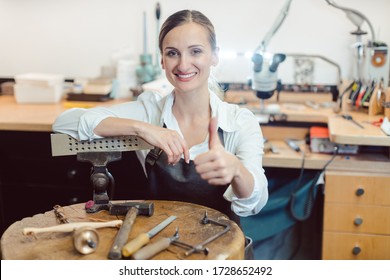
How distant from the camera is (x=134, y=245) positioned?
1107 millimetres

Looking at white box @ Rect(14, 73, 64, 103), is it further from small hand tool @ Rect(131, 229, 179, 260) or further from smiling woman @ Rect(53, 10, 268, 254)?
small hand tool @ Rect(131, 229, 179, 260)

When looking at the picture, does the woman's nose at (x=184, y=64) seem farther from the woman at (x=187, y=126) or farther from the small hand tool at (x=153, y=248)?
the small hand tool at (x=153, y=248)

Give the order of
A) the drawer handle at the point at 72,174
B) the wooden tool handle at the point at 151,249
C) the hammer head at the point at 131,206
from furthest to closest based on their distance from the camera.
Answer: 1. the drawer handle at the point at 72,174
2. the hammer head at the point at 131,206
3. the wooden tool handle at the point at 151,249

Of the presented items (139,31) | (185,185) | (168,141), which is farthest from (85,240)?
(139,31)

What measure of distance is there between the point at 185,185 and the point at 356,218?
86 cm

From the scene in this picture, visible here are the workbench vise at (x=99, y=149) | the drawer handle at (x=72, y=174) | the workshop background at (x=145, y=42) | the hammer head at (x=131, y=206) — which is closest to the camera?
the hammer head at (x=131, y=206)

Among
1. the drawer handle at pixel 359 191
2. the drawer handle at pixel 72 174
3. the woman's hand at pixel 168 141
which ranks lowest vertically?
the drawer handle at pixel 72 174

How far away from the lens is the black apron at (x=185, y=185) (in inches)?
61.6

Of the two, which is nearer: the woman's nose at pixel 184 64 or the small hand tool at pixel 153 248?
the small hand tool at pixel 153 248

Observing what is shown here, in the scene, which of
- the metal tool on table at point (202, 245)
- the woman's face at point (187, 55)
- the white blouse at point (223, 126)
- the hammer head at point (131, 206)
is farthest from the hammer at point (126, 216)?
the woman's face at point (187, 55)

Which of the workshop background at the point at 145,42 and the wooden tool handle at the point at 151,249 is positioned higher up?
the workshop background at the point at 145,42

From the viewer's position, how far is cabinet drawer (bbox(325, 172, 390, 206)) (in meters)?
2.04

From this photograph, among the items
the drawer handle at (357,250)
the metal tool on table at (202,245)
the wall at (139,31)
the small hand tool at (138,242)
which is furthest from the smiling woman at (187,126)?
the wall at (139,31)

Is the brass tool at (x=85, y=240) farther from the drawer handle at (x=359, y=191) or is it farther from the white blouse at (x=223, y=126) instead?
the drawer handle at (x=359, y=191)
